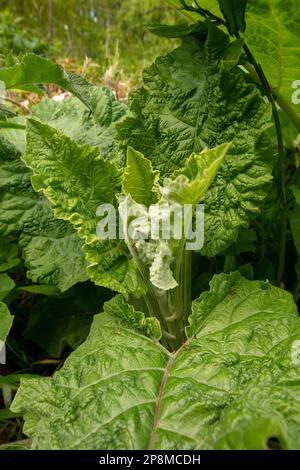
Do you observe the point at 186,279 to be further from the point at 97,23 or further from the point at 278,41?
the point at 97,23

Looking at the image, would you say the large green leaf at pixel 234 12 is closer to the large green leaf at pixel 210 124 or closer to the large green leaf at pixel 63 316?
the large green leaf at pixel 210 124

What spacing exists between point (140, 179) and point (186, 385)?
306 millimetres

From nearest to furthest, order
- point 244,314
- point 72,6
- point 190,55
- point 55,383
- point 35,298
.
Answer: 1. point 55,383
2. point 244,314
3. point 190,55
4. point 35,298
5. point 72,6

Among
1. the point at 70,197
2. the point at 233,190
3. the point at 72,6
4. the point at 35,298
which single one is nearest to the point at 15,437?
the point at 35,298

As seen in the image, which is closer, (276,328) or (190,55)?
(276,328)

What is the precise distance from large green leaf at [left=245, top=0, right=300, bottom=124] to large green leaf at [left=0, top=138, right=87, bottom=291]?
1.59 ft

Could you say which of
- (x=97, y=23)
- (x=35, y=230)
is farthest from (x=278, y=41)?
(x=97, y=23)

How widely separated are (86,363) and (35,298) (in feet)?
2.00

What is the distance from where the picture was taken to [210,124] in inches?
33.5

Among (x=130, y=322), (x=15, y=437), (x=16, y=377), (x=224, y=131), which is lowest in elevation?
(x=15, y=437)

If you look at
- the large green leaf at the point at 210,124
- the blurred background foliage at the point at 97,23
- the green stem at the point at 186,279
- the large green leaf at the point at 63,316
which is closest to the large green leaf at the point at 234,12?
the large green leaf at the point at 210,124

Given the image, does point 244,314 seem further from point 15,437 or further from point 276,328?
point 15,437

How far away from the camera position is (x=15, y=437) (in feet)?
3.20

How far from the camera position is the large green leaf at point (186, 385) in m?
0.54
